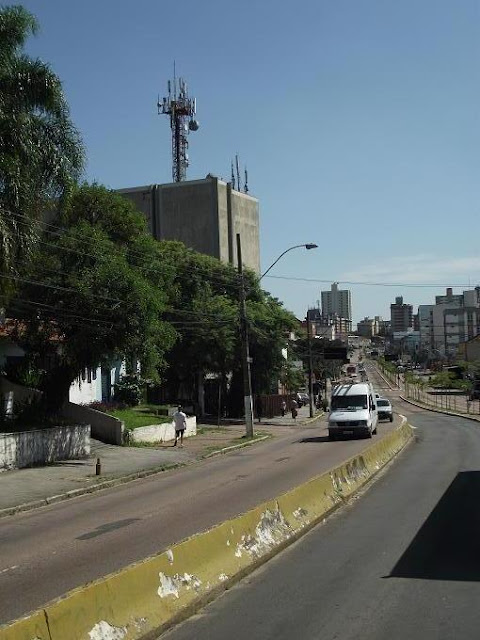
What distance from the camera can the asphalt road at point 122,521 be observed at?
8.96 m

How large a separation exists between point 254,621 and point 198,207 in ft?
219

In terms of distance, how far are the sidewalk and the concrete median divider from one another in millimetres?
7903

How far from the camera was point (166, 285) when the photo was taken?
116 feet

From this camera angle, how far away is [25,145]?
21.1m

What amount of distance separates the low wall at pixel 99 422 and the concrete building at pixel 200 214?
41.0m

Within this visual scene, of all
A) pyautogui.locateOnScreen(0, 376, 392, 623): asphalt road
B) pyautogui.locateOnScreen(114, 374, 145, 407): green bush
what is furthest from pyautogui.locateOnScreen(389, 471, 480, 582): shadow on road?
pyautogui.locateOnScreen(114, 374, 145, 407): green bush

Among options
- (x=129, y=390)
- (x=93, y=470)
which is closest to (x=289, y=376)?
(x=129, y=390)

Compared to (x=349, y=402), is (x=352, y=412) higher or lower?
lower

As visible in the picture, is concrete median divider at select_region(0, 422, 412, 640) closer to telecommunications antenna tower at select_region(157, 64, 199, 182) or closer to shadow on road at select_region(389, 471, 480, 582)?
shadow on road at select_region(389, 471, 480, 582)

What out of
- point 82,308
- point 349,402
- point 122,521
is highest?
point 82,308

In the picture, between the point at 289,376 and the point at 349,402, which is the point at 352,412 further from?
the point at 289,376

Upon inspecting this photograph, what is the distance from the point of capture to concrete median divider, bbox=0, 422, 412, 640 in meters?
5.17

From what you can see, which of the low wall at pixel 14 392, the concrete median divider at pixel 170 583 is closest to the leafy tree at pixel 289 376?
the low wall at pixel 14 392

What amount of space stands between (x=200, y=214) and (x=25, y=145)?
167ft
